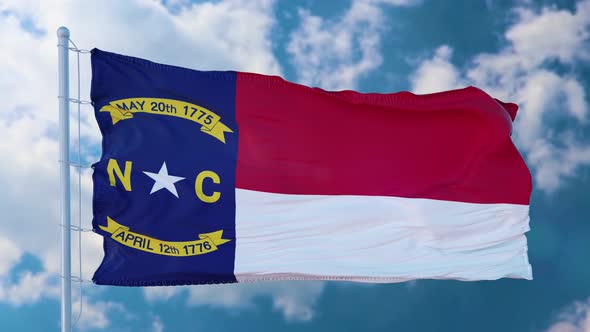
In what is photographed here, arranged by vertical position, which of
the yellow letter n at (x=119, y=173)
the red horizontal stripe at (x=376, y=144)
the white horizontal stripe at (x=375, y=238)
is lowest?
the white horizontal stripe at (x=375, y=238)

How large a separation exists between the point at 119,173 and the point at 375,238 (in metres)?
2.93

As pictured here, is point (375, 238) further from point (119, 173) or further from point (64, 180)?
point (64, 180)

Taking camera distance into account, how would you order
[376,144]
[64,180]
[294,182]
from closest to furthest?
[64,180], [294,182], [376,144]

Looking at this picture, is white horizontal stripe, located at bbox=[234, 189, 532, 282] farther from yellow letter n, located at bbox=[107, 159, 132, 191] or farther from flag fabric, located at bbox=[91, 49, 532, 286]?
yellow letter n, located at bbox=[107, 159, 132, 191]

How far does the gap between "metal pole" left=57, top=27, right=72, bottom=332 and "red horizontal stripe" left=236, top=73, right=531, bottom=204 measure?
1856mm

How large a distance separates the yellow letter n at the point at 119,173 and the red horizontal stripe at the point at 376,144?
1196 mm

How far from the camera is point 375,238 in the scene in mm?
9086

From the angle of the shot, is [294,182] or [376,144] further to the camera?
[376,144]

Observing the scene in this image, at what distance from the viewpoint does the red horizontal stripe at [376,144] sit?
29.6 feet

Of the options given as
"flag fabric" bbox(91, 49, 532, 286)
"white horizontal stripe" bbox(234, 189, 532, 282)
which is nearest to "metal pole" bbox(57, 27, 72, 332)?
"flag fabric" bbox(91, 49, 532, 286)

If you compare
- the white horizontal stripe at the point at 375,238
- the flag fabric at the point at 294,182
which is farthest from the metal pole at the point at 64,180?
the white horizontal stripe at the point at 375,238

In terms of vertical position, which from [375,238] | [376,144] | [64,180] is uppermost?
[376,144]

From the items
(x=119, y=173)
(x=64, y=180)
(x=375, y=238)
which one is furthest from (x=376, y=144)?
(x=64, y=180)

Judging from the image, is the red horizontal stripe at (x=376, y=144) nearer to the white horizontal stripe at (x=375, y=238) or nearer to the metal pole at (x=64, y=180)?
the white horizontal stripe at (x=375, y=238)
